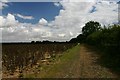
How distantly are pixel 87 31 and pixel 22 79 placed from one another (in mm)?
113232

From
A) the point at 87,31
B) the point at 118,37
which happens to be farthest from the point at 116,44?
the point at 87,31

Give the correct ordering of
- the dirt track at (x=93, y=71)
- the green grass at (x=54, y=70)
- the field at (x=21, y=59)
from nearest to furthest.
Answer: the dirt track at (x=93, y=71)
the green grass at (x=54, y=70)
the field at (x=21, y=59)

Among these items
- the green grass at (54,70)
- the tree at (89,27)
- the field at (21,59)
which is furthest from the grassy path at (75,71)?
the tree at (89,27)

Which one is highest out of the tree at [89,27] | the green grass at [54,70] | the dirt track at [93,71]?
the tree at [89,27]

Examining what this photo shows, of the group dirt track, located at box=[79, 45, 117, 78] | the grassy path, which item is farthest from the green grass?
dirt track, located at box=[79, 45, 117, 78]

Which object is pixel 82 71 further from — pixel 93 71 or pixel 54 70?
pixel 54 70

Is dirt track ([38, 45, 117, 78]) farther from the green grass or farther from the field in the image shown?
the field

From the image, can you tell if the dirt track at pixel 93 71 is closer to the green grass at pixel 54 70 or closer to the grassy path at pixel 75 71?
the grassy path at pixel 75 71

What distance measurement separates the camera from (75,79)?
13.5m

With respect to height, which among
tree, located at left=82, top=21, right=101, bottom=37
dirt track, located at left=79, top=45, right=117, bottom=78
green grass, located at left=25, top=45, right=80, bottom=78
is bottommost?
green grass, located at left=25, top=45, right=80, bottom=78

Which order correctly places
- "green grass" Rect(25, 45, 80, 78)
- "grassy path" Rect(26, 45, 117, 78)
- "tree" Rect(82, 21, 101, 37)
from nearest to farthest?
"grassy path" Rect(26, 45, 117, 78)
"green grass" Rect(25, 45, 80, 78)
"tree" Rect(82, 21, 101, 37)

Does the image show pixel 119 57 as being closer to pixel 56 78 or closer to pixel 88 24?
pixel 56 78

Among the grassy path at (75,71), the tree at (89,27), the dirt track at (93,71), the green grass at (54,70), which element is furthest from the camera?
the tree at (89,27)

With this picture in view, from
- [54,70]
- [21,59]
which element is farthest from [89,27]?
[54,70]
